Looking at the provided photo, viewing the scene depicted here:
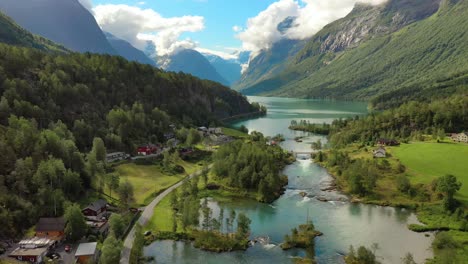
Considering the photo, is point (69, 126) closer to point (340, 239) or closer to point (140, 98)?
point (140, 98)

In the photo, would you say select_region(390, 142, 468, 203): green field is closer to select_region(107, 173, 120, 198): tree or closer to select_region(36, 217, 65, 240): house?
select_region(107, 173, 120, 198): tree

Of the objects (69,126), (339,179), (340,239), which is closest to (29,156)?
(69,126)

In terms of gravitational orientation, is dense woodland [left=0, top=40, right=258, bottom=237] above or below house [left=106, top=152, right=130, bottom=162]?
above

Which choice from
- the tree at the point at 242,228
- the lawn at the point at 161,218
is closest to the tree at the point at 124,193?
the lawn at the point at 161,218

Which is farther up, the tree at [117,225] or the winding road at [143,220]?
the tree at [117,225]

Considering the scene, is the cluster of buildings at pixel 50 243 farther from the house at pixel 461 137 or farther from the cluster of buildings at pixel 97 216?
the house at pixel 461 137

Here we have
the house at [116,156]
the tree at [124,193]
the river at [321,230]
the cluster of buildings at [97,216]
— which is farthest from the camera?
the house at [116,156]

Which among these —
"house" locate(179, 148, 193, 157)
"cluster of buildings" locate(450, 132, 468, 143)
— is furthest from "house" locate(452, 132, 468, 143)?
"house" locate(179, 148, 193, 157)
